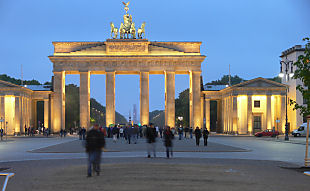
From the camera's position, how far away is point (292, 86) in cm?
8888

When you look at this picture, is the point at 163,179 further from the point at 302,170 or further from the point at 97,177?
the point at 302,170

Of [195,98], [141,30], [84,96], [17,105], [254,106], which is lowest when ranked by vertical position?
[254,106]

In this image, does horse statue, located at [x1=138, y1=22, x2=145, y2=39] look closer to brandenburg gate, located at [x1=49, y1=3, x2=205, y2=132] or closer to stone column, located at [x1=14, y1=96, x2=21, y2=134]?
brandenburg gate, located at [x1=49, y1=3, x2=205, y2=132]

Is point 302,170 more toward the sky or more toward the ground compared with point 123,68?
more toward the ground

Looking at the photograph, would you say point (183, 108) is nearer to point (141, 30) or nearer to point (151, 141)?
point (141, 30)

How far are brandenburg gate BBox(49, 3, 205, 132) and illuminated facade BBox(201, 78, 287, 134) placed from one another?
718cm

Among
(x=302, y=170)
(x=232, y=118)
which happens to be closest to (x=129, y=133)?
(x=302, y=170)

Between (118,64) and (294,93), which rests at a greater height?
(118,64)

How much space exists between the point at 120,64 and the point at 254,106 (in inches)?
998

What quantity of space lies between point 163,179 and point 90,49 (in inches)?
2860

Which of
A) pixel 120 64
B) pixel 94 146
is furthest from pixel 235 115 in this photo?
pixel 94 146

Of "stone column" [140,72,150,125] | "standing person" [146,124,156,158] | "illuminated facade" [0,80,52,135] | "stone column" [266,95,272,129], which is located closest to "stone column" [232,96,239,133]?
"stone column" [266,95,272,129]

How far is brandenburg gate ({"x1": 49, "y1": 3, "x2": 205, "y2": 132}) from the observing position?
85.9 meters

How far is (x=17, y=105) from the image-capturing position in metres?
78.8
